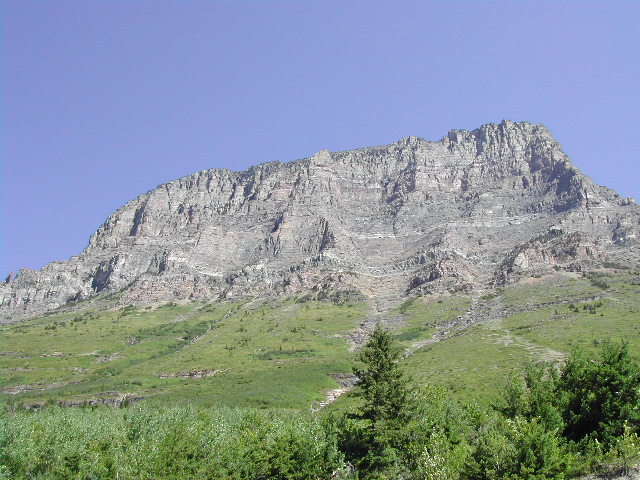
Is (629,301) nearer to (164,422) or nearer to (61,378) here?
(164,422)

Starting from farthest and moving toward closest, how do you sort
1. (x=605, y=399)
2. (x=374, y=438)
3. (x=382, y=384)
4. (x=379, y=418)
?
(x=382, y=384) < (x=379, y=418) < (x=374, y=438) < (x=605, y=399)

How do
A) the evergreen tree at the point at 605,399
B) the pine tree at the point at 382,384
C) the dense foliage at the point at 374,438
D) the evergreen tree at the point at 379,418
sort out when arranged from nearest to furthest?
1. the evergreen tree at the point at 605,399
2. the dense foliage at the point at 374,438
3. the evergreen tree at the point at 379,418
4. the pine tree at the point at 382,384

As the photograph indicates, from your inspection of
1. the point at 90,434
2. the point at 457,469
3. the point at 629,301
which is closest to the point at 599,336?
the point at 629,301

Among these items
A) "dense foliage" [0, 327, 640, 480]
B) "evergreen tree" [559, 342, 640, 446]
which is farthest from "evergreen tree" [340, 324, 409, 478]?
"evergreen tree" [559, 342, 640, 446]

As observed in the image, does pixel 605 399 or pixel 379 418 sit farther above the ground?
pixel 605 399

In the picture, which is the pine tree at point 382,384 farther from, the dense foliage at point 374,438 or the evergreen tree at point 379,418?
the dense foliage at point 374,438

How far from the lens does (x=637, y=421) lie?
56.8 meters

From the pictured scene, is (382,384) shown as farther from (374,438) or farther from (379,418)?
(374,438)

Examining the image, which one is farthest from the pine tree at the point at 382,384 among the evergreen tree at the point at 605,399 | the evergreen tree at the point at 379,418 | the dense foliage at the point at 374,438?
the evergreen tree at the point at 605,399

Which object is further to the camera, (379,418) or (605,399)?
(379,418)

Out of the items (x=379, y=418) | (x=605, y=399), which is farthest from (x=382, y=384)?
(x=605, y=399)

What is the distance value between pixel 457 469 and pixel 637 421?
23.0m

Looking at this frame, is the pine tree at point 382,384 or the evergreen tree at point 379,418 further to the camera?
the pine tree at point 382,384

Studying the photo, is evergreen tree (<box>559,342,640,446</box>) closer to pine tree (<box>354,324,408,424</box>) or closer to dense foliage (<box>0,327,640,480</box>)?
dense foliage (<box>0,327,640,480</box>)
